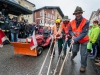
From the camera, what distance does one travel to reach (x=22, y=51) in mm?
6059

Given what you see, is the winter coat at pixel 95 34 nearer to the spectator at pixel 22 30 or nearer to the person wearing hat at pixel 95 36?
the person wearing hat at pixel 95 36

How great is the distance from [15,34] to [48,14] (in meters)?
39.7

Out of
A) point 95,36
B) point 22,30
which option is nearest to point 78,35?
point 95,36

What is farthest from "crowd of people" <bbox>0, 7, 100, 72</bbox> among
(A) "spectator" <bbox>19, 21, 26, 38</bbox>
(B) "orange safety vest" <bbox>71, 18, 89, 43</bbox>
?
(A) "spectator" <bbox>19, 21, 26, 38</bbox>

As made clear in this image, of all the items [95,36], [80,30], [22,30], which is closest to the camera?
[80,30]

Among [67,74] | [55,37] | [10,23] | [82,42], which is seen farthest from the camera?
[10,23]

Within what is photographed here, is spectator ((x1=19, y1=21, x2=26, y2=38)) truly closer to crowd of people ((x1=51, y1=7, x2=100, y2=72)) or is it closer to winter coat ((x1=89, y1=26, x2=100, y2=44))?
crowd of people ((x1=51, y1=7, x2=100, y2=72))

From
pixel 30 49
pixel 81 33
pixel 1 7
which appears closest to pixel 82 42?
pixel 81 33

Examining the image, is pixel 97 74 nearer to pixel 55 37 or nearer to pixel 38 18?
pixel 55 37

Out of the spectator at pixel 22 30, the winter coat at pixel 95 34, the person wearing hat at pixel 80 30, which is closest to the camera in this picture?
the person wearing hat at pixel 80 30

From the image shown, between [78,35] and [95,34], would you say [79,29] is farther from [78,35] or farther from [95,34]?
[95,34]

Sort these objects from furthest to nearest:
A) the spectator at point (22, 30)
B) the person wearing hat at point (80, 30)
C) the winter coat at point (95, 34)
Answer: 1. the spectator at point (22, 30)
2. the winter coat at point (95, 34)
3. the person wearing hat at point (80, 30)

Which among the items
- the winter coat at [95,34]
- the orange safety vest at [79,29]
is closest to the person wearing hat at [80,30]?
the orange safety vest at [79,29]

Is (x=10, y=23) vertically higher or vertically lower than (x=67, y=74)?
higher
